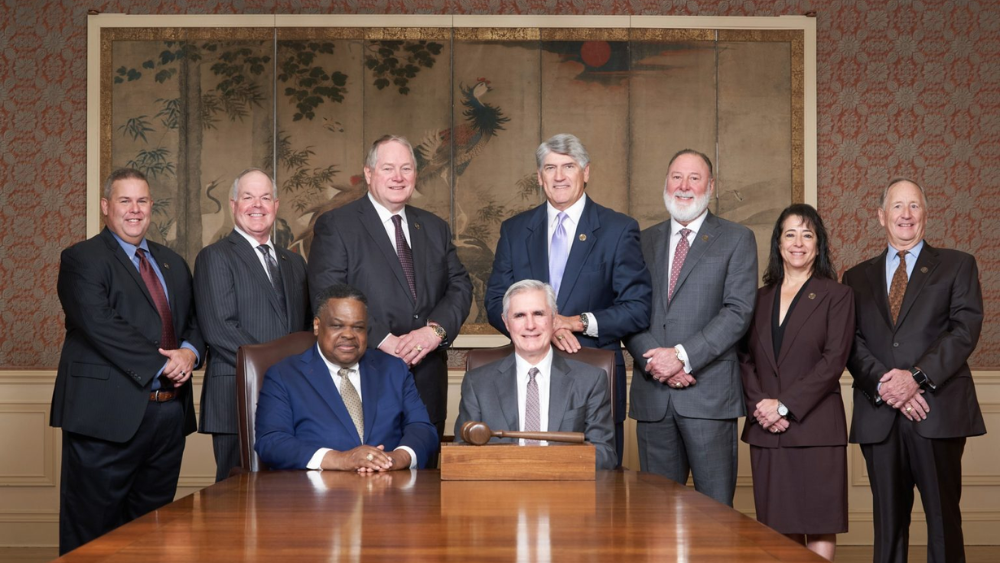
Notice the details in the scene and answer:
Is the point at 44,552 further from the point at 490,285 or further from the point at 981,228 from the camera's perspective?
the point at 981,228

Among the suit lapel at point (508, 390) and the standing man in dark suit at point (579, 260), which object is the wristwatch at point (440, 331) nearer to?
the standing man in dark suit at point (579, 260)

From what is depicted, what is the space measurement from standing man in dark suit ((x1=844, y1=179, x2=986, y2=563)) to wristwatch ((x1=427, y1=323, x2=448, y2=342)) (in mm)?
1634

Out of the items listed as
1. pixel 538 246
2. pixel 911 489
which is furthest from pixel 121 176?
pixel 911 489

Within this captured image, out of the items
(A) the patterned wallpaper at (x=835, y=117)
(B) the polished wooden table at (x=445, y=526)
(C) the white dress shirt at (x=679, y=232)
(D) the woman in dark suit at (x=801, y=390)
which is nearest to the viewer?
(B) the polished wooden table at (x=445, y=526)

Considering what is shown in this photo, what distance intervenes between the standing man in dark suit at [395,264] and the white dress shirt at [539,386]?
Answer: 1.94 ft

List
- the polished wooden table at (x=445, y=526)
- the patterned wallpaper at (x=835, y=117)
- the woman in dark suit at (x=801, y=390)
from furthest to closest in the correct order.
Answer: the patterned wallpaper at (x=835, y=117)
the woman in dark suit at (x=801, y=390)
the polished wooden table at (x=445, y=526)

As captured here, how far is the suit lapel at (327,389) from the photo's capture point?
3295 millimetres

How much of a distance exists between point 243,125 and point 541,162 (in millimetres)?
2527

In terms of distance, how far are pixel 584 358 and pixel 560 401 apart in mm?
281

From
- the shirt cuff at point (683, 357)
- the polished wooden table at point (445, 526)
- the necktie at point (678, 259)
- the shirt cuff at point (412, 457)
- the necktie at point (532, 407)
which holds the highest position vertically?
the necktie at point (678, 259)

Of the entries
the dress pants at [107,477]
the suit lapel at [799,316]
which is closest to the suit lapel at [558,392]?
the suit lapel at [799,316]

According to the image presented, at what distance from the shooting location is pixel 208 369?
13.2ft

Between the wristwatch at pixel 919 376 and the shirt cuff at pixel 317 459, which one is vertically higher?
the wristwatch at pixel 919 376

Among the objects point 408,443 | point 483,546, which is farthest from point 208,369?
point 483,546
